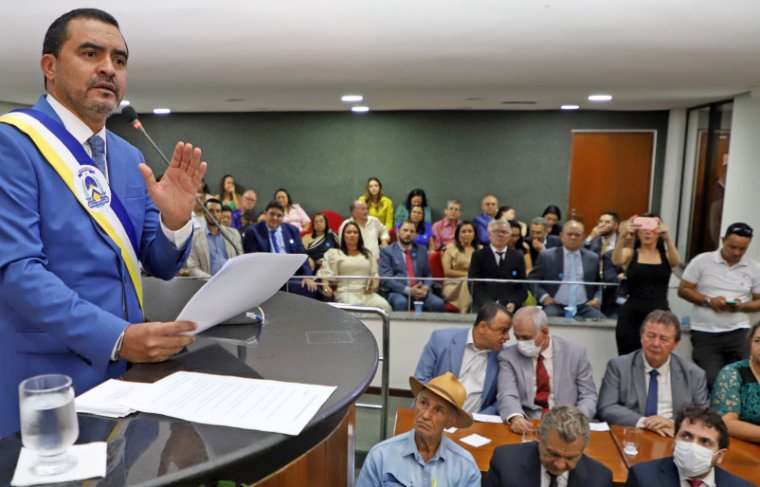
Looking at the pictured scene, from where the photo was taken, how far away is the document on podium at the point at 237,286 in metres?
1.04

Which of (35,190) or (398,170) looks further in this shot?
(398,170)

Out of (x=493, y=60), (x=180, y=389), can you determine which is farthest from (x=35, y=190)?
(x=493, y=60)

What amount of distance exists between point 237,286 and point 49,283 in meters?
0.30

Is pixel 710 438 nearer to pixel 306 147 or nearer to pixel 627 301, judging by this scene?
pixel 627 301

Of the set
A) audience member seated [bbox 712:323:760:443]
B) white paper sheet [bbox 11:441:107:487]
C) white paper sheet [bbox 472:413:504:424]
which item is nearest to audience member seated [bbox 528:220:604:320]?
audience member seated [bbox 712:323:760:443]

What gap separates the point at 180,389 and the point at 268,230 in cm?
470

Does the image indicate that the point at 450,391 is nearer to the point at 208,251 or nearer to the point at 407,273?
the point at 407,273

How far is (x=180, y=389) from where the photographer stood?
3.23ft

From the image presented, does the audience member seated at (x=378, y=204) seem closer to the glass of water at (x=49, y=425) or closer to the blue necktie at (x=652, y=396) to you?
the blue necktie at (x=652, y=396)

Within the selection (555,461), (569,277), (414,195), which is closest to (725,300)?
(569,277)

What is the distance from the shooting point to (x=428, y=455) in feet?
8.63

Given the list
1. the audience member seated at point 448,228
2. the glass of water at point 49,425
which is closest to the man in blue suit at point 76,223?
the glass of water at point 49,425

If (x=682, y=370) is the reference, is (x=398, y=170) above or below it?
above

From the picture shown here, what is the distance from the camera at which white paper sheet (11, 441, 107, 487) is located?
721 mm
